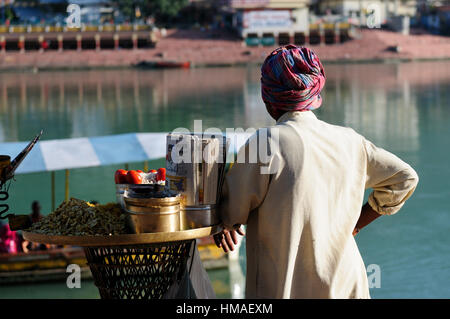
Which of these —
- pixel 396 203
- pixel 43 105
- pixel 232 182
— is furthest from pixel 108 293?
pixel 43 105

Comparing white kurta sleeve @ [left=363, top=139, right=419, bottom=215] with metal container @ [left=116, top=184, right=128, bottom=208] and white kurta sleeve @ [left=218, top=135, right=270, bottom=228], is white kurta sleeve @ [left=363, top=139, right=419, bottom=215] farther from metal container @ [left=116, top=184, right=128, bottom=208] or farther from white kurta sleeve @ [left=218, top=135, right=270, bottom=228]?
metal container @ [left=116, top=184, right=128, bottom=208]

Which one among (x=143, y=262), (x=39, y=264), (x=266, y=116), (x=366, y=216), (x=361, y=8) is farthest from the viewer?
(x=361, y=8)

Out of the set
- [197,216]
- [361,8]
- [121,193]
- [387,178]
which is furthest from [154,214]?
[361,8]

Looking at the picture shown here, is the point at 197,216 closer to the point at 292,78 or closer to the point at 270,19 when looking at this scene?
the point at 292,78

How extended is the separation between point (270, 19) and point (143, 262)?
37588mm

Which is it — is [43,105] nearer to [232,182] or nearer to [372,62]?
[372,62]

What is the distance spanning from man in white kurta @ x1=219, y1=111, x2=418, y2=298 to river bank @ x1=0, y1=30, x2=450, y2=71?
33.8 meters

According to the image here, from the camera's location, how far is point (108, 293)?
5.32 ft

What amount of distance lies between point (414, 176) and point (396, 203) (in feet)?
0.27

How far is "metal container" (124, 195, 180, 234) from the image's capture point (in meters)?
1.51

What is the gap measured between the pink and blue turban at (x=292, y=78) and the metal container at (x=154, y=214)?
0.31 metres

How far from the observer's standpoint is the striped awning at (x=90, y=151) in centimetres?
644

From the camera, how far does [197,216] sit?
1.56 metres

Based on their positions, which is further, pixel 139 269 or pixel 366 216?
pixel 366 216
